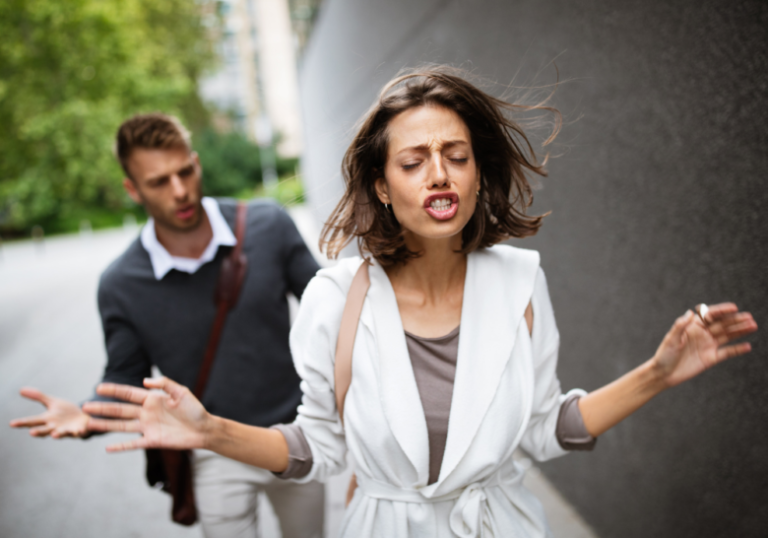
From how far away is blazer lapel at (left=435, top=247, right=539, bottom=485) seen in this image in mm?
1525

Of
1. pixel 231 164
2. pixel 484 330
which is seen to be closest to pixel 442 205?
pixel 484 330

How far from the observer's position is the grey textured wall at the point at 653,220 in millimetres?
1812

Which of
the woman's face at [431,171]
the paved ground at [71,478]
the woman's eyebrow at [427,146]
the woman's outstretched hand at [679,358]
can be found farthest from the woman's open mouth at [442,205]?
the paved ground at [71,478]

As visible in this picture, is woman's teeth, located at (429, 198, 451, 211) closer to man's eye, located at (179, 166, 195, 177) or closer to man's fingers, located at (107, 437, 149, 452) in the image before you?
man's fingers, located at (107, 437, 149, 452)

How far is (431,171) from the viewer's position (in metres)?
1.53

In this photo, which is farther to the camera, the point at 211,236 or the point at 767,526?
the point at 211,236

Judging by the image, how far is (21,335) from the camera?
917 centimetres

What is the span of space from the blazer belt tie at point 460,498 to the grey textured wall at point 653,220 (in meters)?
0.98

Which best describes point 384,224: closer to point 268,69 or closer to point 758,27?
point 758,27

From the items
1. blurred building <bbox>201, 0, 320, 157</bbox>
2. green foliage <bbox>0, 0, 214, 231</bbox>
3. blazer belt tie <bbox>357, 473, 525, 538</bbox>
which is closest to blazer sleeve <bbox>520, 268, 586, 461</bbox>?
blazer belt tie <bbox>357, 473, 525, 538</bbox>

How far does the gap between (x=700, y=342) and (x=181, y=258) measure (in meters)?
2.03

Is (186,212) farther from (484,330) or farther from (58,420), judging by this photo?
(484,330)

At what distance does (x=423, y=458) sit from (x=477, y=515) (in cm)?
25

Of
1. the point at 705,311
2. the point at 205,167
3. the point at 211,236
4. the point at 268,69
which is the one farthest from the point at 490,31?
the point at 268,69
